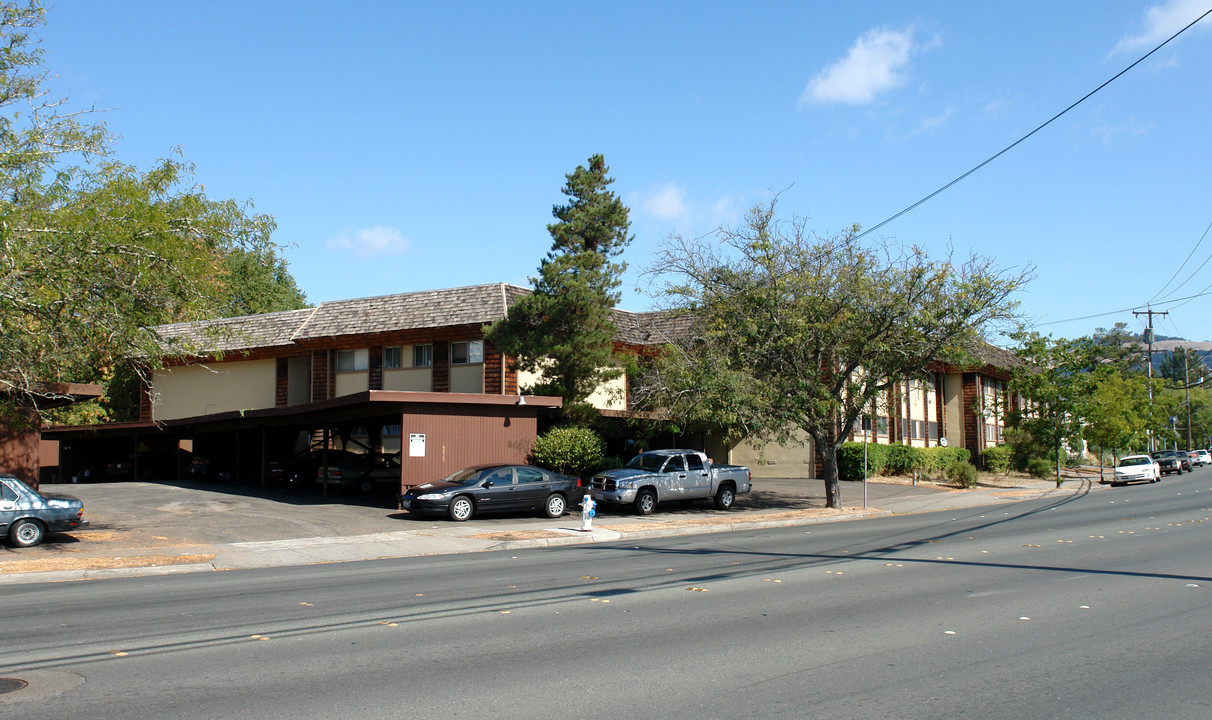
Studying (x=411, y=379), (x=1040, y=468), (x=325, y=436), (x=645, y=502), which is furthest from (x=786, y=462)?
(x=325, y=436)

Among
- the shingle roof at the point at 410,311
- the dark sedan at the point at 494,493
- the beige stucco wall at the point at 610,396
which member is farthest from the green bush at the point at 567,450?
the shingle roof at the point at 410,311

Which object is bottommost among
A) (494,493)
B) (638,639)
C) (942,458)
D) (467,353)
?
(638,639)

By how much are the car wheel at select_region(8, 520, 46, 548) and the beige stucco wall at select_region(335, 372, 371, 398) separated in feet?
55.6

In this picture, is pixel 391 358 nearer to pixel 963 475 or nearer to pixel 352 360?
pixel 352 360

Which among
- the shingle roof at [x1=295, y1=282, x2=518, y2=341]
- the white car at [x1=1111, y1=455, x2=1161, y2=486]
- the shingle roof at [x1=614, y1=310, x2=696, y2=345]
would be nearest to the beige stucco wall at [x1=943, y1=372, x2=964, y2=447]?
the white car at [x1=1111, y1=455, x2=1161, y2=486]

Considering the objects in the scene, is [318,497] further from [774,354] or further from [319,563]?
[774,354]

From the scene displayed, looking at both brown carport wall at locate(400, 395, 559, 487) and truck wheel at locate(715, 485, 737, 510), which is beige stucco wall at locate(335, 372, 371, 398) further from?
truck wheel at locate(715, 485, 737, 510)

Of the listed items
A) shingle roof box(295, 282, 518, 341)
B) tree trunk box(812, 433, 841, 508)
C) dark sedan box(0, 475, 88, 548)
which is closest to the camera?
dark sedan box(0, 475, 88, 548)

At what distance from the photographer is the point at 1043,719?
5.68m

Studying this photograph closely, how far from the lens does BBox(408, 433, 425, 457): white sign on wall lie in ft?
75.9

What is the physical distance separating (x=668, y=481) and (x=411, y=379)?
11.9 m

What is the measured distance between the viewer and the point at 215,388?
1496 inches

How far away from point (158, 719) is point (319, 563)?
9.64m

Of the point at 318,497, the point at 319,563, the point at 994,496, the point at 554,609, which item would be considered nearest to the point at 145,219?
the point at 319,563
